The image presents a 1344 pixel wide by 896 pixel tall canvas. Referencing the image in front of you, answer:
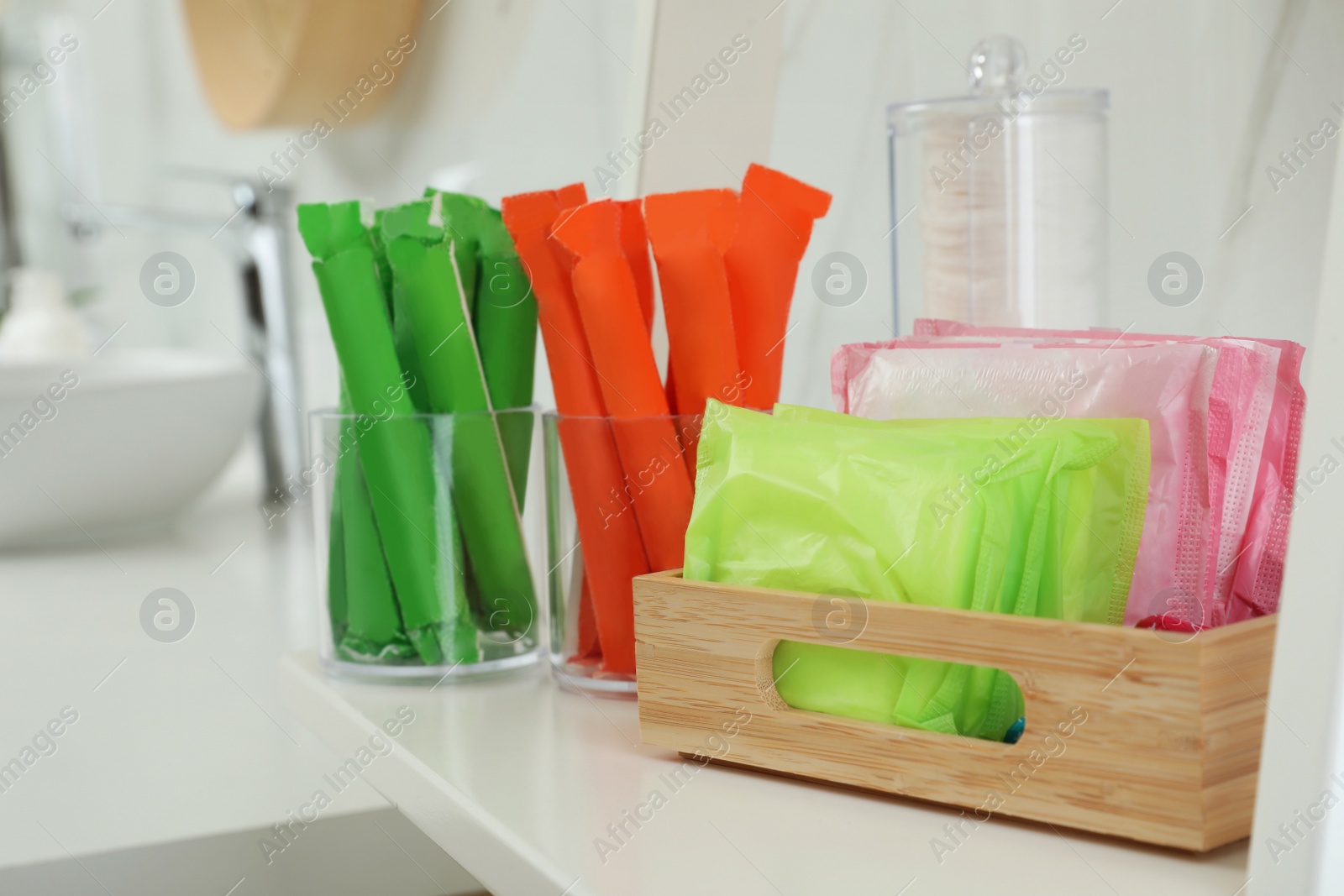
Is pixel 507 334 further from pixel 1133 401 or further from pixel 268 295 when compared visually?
pixel 268 295

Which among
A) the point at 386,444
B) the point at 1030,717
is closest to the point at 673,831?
the point at 1030,717

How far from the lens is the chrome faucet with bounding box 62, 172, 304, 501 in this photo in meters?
1.35

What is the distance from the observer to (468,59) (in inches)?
42.6

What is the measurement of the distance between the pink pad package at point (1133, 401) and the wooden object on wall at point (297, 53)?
890mm

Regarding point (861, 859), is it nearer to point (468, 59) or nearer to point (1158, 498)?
point (1158, 498)

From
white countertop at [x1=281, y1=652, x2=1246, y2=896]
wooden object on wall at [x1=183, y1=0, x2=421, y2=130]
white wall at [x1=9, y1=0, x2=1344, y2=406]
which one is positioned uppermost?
wooden object on wall at [x1=183, y1=0, x2=421, y2=130]

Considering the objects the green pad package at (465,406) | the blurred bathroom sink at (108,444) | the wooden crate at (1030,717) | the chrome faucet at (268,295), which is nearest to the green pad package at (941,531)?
the wooden crate at (1030,717)

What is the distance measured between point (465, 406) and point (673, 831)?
22 centimetres

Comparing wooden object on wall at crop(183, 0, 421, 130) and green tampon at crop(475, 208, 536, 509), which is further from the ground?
wooden object on wall at crop(183, 0, 421, 130)

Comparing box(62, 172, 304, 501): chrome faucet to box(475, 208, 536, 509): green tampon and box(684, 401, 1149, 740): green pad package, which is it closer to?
Result: box(475, 208, 536, 509): green tampon

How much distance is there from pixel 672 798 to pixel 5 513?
95 centimetres

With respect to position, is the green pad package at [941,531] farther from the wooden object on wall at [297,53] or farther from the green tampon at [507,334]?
the wooden object on wall at [297,53]

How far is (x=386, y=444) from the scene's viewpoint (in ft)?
1.68

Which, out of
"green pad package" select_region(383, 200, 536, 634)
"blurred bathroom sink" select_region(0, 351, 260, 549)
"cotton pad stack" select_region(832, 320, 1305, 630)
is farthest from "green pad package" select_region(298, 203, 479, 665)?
"blurred bathroom sink" select_region(0, 351, 260, 549)
